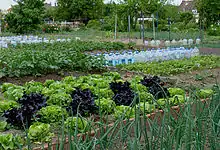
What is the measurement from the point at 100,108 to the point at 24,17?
78.0ft

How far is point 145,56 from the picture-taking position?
33.1 feet

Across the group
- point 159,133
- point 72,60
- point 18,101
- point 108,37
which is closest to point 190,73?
point 72,60

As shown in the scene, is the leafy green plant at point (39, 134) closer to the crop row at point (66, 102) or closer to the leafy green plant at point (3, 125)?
the crop row at point (66, 102)

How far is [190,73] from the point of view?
332 inches

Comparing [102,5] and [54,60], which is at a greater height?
[102,5]

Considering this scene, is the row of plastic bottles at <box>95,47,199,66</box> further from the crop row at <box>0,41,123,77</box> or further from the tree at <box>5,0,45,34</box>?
the tree at <box>5,0,45,34</box>

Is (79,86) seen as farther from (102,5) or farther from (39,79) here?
(102,5)

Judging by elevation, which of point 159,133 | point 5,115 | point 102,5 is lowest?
point 5,115

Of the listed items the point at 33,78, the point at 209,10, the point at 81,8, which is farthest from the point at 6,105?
the point at 81,8

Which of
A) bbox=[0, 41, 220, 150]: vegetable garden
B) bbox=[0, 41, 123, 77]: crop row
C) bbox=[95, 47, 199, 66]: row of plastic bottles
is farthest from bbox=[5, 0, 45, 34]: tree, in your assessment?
bbox=[0, 41, 123, 77]: crop row

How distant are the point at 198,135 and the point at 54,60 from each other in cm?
558

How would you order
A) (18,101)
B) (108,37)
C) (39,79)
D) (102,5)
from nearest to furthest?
(18,101) < (39,79) < (108,37) < (102,5)

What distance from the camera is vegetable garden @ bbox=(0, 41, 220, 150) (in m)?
2.08

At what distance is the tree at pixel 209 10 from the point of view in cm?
2695
